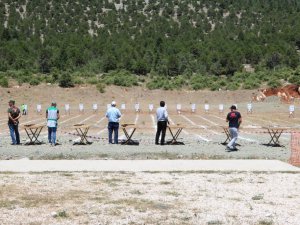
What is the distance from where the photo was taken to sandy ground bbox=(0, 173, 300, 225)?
7.59 m

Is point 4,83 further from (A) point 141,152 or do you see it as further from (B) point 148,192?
(B) point 148,192

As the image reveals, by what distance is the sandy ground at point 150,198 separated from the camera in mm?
7594

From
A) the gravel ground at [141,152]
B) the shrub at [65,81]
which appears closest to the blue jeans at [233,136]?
the gravel ground at [141,152]

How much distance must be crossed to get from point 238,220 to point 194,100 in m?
50.5

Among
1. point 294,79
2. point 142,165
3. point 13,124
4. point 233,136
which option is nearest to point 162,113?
point 233,136

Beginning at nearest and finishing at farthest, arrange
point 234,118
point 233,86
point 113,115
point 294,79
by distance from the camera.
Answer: point 234,118 < point 113,115 < point 233,86 < point 294,79

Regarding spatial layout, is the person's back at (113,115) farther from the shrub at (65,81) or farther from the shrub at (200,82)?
the shrub at (200,82)

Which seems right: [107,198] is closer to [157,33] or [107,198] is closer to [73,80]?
[73,80]

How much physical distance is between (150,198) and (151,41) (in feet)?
301

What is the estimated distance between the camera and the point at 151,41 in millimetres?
99438

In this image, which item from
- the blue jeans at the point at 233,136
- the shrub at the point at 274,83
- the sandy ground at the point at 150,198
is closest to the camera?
the sandy ground at the point at 150,198

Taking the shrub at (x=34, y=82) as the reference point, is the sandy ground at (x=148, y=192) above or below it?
below

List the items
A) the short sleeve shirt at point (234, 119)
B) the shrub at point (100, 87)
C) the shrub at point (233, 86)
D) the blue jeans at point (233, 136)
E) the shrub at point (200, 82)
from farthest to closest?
the shrub at point (200, 82) → the shrub at point (233, 86) → the shrub at point (100, 87) → the short sleeve shirt at point (234, 119) → the blue jeans at point (233, 136)

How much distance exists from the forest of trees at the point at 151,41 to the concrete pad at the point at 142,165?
154ft
